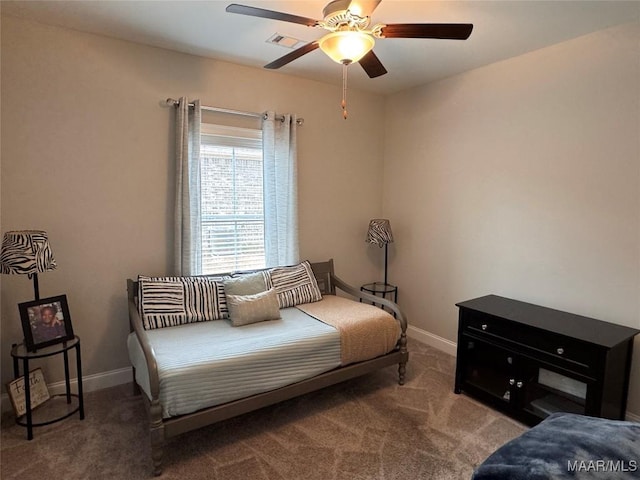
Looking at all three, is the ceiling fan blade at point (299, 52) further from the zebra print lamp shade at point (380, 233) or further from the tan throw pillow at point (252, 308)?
the zebra print lamp shade at point (380, 233)

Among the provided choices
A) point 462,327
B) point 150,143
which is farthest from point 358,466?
point 150,143

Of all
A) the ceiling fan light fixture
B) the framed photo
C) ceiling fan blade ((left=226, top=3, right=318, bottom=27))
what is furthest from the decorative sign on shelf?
the ceiling fan light fixture

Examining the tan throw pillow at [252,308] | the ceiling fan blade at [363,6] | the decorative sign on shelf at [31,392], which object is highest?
the ceiling fan blade at [363,6]

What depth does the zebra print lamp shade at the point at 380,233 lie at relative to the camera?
3.87 metres

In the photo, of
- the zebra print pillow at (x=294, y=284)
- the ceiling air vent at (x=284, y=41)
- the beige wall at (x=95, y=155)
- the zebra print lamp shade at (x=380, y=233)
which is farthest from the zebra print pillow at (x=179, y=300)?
the ceiling air vent at (x=284, y=41)

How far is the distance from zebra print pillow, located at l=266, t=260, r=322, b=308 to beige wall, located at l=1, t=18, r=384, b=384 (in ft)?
3.01

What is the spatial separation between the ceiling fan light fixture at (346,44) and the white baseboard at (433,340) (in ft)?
9.12

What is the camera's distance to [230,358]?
7.32 ft

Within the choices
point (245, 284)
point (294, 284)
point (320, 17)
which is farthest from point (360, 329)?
point (320, 17)

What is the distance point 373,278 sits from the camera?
4371 mm

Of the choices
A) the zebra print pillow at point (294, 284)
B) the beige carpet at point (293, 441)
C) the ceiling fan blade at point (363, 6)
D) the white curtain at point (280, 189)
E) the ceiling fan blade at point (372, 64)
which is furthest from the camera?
the white curtain at point (280, 189)

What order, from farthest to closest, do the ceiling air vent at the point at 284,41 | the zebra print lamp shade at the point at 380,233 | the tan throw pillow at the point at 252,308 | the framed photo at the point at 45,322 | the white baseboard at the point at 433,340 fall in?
the zebra print lamp shade at the point at 380,233, the white baseboard at the point at 433,340, the tan throw pillow at the point at 252,308, the ceiling air vent at the point at 284,41, the framed photo at the point at 45,322

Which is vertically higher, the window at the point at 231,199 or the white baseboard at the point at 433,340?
the window at the point at 231,199

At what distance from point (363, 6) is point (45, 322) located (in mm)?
2669
